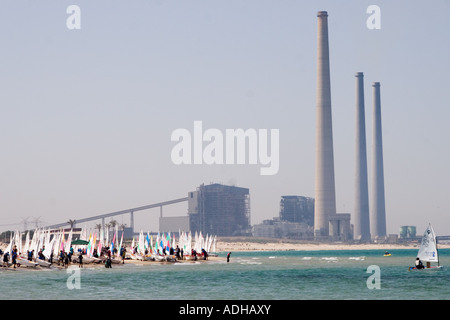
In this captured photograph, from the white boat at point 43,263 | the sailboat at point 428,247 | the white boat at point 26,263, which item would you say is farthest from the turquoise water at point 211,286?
the sailboat at point 428,247

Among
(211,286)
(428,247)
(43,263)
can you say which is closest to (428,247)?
(428,247)

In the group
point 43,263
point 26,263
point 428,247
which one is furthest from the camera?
point 428,247

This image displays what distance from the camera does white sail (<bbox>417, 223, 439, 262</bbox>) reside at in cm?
10156

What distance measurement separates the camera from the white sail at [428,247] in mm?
101562

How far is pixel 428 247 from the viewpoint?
339 feet

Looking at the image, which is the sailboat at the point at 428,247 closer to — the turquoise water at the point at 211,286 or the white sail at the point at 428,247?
the white sail at the point at 428,247

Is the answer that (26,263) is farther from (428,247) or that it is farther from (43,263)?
(428,247)

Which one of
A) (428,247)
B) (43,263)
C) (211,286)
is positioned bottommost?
(211,286)

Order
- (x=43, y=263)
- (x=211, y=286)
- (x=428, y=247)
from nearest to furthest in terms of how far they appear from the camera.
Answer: (x=211, y=286), (x=43, y=263), (x=428, y=247)

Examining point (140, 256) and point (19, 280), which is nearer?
point (19, 280)

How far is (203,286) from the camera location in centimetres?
7556
